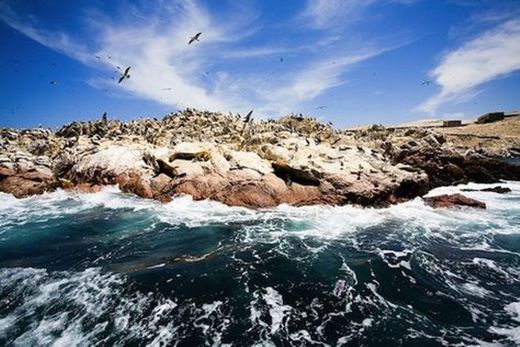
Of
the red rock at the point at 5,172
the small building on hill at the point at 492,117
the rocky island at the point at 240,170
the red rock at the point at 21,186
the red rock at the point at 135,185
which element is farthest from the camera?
the small building on hill at the point at 492,117

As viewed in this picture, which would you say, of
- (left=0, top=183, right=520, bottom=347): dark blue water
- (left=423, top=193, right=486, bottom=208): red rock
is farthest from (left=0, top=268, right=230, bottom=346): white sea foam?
(left=423, top=193, right=486, bottom=208): red rock

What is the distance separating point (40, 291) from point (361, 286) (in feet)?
30.2

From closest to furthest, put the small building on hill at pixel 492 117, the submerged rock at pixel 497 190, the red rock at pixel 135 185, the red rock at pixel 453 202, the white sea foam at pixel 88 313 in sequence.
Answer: the white sea foam at pixel 88 313, the red rock at pixel 453 202, the red rock at pixel 135 185, the submerged rock at pixel 497 190, the small building on hill at pixel 492 117

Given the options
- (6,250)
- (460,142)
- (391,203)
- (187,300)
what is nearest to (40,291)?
(187,300)

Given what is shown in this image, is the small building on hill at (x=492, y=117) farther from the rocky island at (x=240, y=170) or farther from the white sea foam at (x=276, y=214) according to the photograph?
the white sea foam at (x=276, y=214)

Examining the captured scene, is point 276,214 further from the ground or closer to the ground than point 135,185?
closer to the ground

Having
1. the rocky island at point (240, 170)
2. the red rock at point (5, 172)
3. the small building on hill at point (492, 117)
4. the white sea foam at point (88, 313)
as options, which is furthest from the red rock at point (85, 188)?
the small building on hill at point (492, 117)

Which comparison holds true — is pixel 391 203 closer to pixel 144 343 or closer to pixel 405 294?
pixel 405 294

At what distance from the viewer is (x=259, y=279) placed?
34.2 feet

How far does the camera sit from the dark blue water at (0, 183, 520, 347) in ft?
25.3

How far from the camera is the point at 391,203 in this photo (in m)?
20.9

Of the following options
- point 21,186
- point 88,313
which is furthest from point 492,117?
point 88,313

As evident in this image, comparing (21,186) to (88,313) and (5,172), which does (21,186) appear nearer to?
(5,172)

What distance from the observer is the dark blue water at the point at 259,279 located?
772cm
